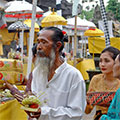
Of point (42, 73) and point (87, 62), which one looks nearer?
point (42, 73)

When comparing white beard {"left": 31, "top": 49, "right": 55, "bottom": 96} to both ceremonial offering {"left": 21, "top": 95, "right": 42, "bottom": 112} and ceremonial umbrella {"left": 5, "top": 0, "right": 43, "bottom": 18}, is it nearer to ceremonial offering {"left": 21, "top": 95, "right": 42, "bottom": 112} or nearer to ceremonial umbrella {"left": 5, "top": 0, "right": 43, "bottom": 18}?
ceremonial offering {"left": 21, "top": 95, "right": 42, "bottom": 112}

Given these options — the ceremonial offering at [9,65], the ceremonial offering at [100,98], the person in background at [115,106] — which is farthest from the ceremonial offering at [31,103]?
the ceremonial offering at [9,65]

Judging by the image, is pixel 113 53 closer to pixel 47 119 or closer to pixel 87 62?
pixel 47 119

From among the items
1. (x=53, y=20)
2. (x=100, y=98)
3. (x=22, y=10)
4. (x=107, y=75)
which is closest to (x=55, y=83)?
(x=100, y=98)

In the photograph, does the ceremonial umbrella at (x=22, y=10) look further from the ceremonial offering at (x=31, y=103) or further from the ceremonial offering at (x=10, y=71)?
the ceremonial offering at (x=31, y=103)

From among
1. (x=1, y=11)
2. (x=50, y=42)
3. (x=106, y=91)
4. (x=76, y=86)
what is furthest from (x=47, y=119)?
(x=1, y=11)

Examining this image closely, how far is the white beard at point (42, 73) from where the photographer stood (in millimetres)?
3057

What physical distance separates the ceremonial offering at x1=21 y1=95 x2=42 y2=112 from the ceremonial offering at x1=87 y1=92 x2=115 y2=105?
0.92 meters

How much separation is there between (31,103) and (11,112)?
1.42m

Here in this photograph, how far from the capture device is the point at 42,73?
10.2ft

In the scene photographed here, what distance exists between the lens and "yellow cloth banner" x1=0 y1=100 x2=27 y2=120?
4078mm

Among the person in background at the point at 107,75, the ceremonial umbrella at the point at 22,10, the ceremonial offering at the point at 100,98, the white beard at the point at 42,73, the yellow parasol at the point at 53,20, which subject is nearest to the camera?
the white beard at the point at 42,73

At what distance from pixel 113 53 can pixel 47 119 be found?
5.04 ft

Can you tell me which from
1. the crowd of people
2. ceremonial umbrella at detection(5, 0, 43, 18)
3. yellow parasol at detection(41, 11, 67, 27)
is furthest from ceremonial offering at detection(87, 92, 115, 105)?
yellow parasol at detection(41, 11, 67, 27)
